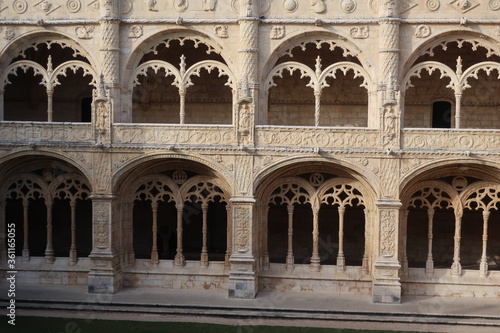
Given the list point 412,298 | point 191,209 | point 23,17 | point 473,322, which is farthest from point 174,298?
point 23,17

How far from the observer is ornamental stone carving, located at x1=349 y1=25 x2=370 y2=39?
15.3 m

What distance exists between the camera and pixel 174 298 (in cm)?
1527

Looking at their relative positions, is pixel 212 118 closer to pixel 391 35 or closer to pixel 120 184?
pixel 120 184

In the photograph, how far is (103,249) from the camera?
15.8m

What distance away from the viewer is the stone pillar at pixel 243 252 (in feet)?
50.5

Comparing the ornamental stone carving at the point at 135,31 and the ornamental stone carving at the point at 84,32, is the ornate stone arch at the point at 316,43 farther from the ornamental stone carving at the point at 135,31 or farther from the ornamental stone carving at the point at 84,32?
the ornamental stone carving at the point at 84,32

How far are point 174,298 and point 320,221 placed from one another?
22.0ft

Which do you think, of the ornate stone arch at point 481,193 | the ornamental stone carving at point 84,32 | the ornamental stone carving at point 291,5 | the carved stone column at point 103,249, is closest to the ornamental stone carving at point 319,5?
the ornamental stone carving at point 291,5

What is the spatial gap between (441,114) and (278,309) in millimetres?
9387

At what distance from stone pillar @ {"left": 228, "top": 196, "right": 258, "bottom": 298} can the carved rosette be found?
11.8 ft

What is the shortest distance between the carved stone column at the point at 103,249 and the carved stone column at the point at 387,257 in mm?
7345

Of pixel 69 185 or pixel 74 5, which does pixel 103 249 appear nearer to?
pixel 69 185

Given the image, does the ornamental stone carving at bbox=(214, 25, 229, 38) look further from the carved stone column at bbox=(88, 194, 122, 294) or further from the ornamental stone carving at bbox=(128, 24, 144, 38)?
the carved stone column at bbox=(88, 194, 122, 294)

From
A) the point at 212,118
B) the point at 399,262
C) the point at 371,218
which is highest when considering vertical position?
the point at 212,118
